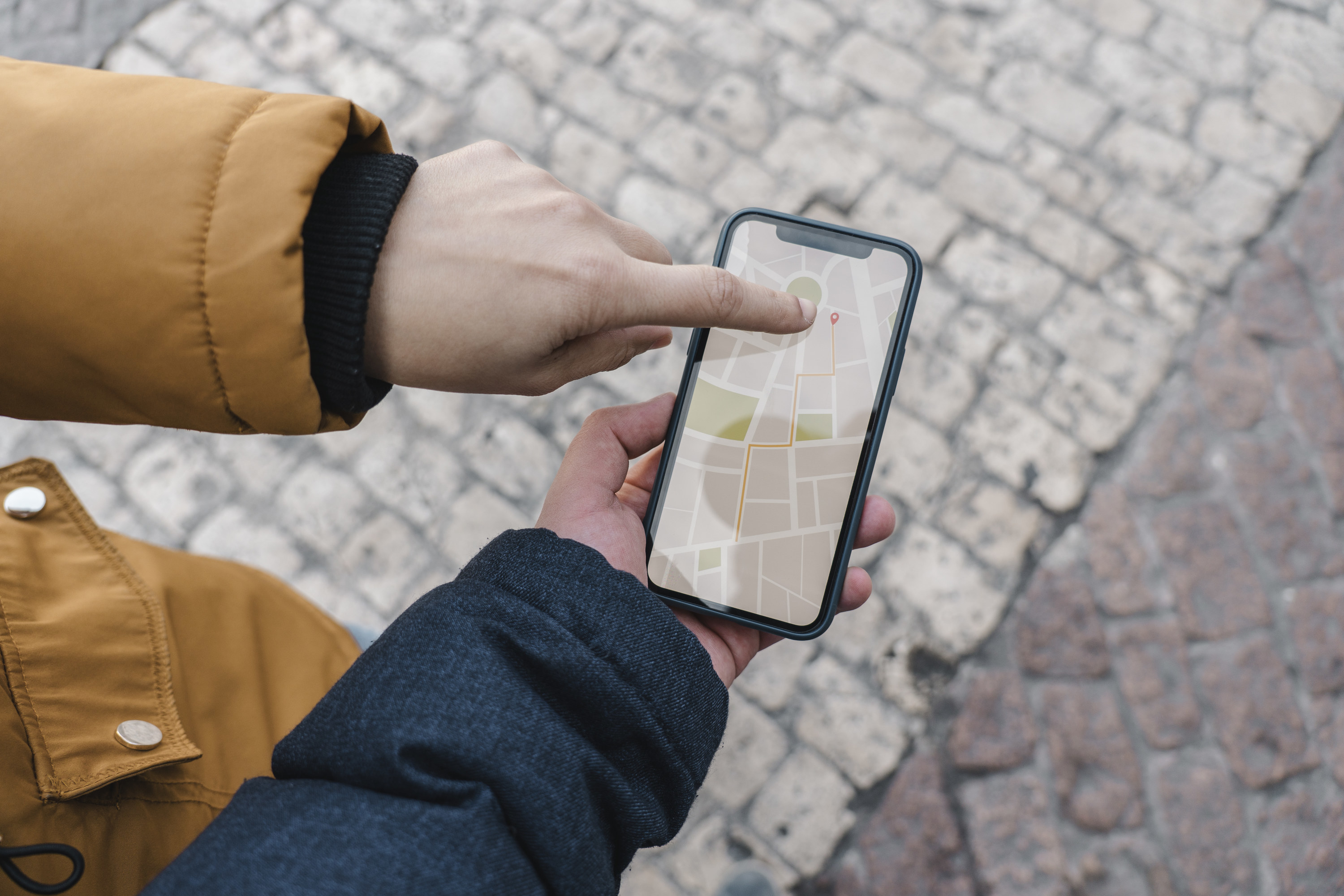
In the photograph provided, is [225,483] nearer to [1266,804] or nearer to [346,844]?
[346,844]

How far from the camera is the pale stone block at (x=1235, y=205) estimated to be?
3.27 m

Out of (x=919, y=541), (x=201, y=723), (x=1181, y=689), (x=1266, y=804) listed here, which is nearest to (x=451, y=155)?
(x=201, y=723)

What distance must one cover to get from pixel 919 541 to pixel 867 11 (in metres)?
2.42

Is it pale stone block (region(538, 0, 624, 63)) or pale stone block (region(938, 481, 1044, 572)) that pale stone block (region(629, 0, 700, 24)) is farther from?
pale stone block (region(938, 481, 1044, 572))

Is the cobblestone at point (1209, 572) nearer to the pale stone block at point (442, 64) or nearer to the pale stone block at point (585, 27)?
the pale stone block at point (585, 27)

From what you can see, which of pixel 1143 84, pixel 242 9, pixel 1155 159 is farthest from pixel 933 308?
pixel 242 9

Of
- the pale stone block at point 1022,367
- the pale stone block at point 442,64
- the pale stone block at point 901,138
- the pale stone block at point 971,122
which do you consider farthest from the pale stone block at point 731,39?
the pale stone block at point 1022,367

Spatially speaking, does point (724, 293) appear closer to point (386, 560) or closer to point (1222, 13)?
point (386, 560)

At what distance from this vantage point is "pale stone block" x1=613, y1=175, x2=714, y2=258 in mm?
3324

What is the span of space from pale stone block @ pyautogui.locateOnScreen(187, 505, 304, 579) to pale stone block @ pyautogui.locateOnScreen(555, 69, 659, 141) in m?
2.14

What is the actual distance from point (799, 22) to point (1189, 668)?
3047 millimetres

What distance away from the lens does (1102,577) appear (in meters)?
2.88

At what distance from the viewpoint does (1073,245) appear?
10.7 ft

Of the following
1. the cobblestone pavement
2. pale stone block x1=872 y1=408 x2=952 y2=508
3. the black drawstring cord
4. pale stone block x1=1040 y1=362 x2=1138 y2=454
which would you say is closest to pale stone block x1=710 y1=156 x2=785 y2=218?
the cobblestone pavement
